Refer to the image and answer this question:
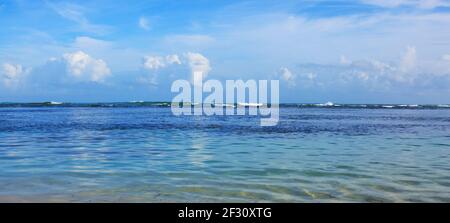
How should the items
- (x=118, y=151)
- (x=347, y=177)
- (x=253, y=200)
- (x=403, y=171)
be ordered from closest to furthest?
1. (x=253, y=200)
2. (x=347, y=177)
3. (x=403, y=171)
4. (x=118, y=151)

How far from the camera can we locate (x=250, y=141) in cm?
2209

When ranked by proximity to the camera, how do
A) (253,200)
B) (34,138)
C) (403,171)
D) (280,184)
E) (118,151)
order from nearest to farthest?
(253,200) → (280,184) → (403,171) → (118,151) → (34,138)

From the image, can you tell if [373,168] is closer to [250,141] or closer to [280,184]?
[280,184]

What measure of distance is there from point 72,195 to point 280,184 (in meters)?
4.73

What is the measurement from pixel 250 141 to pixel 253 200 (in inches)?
483

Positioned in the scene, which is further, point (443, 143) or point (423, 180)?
point (443, 143)

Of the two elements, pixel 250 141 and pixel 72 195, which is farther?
pixel 250 141

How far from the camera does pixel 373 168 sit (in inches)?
550

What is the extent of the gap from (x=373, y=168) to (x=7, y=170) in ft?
34.3
